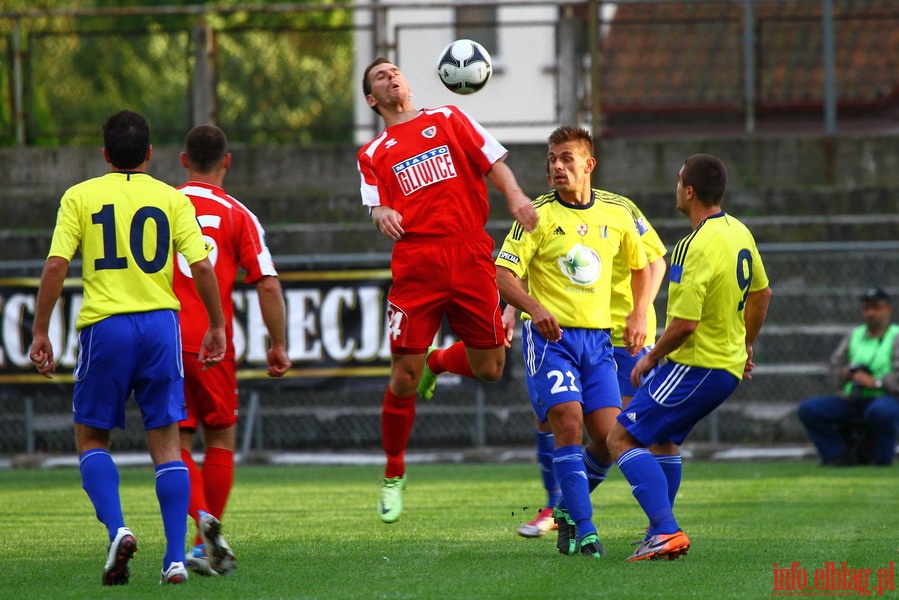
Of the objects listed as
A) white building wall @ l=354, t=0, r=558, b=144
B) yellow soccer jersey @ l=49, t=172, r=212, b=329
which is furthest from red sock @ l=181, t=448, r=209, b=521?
white building wall @ l=354, t=0, r=558, b=144

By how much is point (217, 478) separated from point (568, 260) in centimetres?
220

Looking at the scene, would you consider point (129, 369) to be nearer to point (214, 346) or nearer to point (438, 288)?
point (214, 346)

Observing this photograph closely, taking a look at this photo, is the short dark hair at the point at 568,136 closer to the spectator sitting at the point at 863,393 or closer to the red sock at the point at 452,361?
the red sock at the point at 452,361

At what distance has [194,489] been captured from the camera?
6344 mm

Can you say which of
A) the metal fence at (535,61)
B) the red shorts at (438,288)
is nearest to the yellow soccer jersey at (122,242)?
the red shorts at (438,288)

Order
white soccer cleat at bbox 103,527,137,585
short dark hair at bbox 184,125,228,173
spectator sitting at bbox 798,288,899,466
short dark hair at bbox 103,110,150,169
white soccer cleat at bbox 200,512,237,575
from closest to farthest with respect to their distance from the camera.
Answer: white soccer cleat at bbox 103,527,137,585
short dark hair at bbox 103,110,150,169
white soccer cleat at bbox 200,512,237,575
short dark hair at bbox 184,125,228,173
spectator sitting at bbox 798,288,899,466

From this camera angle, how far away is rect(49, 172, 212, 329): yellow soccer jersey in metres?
5.71

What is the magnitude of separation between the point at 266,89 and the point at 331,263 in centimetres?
1094

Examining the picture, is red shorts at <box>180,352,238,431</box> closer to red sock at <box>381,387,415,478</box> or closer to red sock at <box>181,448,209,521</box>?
red sock at <box>181,448,209,521</box>

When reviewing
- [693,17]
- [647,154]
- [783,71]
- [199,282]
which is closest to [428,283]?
[199,282]

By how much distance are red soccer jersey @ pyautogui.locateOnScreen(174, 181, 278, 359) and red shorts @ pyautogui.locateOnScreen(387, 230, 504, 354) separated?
73cm

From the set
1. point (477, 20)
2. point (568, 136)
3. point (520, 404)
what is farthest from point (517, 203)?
point (477, 20)

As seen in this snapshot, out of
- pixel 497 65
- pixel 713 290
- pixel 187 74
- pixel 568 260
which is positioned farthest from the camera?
pixel 497 65

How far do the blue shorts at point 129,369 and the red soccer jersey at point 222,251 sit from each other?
0.72 meters
